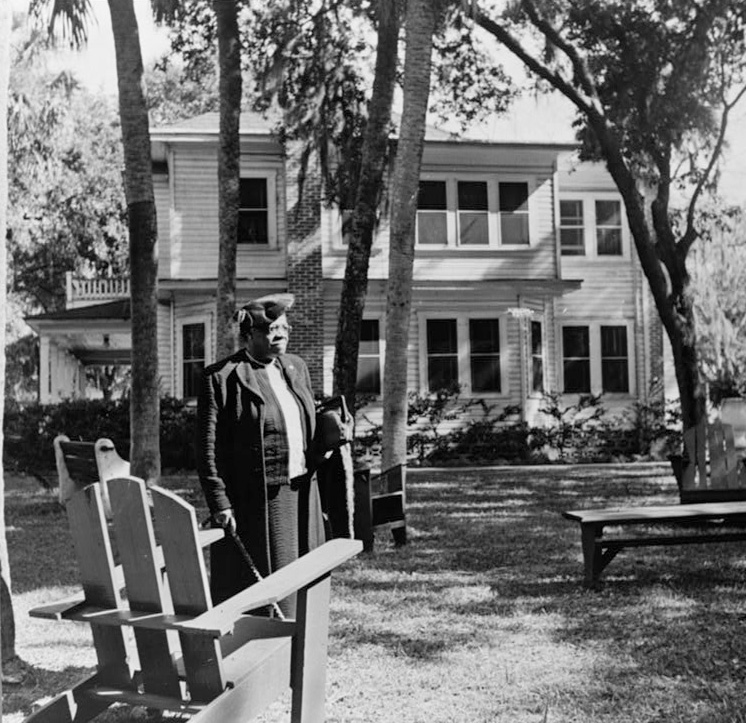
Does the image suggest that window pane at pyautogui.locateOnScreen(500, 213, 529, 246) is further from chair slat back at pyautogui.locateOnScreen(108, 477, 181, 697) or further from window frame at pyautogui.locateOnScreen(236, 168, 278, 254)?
chair slat back at pyautogui.locateOnScreen(108, 477, 181, 697)

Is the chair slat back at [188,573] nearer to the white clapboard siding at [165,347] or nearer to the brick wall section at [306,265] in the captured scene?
the brick wall section at [306,265]

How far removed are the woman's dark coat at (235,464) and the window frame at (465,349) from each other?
19.3 meters

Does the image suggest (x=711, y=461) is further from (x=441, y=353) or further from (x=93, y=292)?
(x=93, y=292)

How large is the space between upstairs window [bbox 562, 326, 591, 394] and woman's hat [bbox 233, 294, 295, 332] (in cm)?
2154

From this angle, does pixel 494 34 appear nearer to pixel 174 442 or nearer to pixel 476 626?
pixel 174 442

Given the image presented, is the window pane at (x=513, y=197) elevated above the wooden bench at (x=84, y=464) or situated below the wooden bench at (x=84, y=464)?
above

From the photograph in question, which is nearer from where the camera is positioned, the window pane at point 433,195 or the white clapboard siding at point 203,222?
the white clapboard siding at point 203,222

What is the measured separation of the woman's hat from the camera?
17.1 ft

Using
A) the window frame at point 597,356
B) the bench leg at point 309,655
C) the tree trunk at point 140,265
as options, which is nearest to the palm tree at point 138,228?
the tree trunk at point 140,265

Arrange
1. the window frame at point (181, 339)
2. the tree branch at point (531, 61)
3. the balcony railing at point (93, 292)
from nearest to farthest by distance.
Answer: the tree branch at point (531, 61) → the window frame at point (181, 339) → the balcony railing at point (93, 292)

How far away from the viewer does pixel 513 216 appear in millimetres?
25219

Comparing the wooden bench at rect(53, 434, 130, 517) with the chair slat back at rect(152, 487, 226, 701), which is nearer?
the chair slat back at rect(152, 487, 226, 701)

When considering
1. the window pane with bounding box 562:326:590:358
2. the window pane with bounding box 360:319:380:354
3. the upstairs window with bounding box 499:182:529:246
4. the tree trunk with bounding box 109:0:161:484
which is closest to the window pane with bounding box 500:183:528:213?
the upstairs window with bounding box 499:182:529:246

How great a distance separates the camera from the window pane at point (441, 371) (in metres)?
24.6
